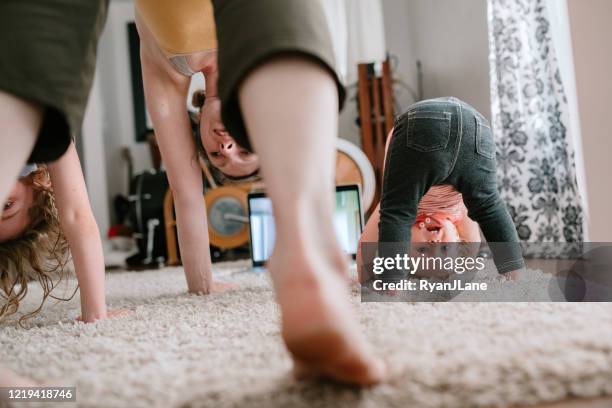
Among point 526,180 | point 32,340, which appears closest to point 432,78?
point 526,180

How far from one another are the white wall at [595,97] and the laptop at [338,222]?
0.68 meters

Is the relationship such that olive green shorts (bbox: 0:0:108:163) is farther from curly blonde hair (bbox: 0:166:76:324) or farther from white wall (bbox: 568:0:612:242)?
white wall (bbox: 568:0:612:242)

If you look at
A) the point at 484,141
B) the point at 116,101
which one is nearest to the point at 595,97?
the point at 484,141

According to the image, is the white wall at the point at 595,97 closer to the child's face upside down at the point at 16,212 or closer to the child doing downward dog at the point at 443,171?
the child doing downward dog at the point at 443,171

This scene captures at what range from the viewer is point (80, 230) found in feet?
2.85

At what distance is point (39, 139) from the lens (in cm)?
49

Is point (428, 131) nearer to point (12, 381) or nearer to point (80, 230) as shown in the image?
point (80, 230)

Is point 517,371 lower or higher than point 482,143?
lower

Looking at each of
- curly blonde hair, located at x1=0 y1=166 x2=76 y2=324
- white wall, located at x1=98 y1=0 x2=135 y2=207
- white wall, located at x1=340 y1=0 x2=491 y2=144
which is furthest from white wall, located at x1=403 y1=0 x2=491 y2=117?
white wall, located at x1=98 y1=0 x2=135 y2=207

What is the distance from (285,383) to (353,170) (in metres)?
1.98

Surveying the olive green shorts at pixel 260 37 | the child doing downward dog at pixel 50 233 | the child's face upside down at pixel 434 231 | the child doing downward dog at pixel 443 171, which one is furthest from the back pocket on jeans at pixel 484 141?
the child doing downward dog at pixel 50 233

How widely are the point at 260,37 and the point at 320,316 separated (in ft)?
0.73

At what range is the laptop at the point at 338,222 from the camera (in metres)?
1.78

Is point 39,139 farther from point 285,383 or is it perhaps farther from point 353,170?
point 353,170
